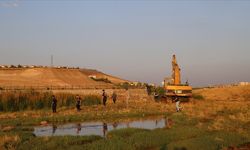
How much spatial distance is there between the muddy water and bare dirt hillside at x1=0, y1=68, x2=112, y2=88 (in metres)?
64.6

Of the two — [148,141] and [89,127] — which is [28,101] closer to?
[89,127]

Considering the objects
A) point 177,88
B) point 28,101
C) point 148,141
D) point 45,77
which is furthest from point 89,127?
point 45,77

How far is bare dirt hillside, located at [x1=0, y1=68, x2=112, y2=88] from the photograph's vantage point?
317 feet

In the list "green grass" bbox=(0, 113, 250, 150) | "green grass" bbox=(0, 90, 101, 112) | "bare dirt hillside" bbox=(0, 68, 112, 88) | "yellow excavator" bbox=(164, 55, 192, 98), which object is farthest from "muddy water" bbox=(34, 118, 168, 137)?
"bare dirt hillside" bbox=(0, 68, 112, 88)

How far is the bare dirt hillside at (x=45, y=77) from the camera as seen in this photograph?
317 ft

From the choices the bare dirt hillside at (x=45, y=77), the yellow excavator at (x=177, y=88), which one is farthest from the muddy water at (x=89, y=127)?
the bare dirt hillside at (x=45, y=77)

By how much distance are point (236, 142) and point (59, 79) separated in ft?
294

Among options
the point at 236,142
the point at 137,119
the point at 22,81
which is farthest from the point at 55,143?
the point at 22,81

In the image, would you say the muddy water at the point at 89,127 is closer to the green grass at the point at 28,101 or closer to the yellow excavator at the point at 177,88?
the green grass at the point at 28,101

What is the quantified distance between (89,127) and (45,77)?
8114cm

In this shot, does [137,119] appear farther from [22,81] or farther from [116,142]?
[22,81]

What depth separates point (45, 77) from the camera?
10612 centimetres

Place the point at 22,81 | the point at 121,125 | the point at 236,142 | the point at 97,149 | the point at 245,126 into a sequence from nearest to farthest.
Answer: the point at 97,149 → the point at 236,142 → the point at 245,126 → the point at 121,125 → the point at 22,81

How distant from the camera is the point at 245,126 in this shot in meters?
24.0
